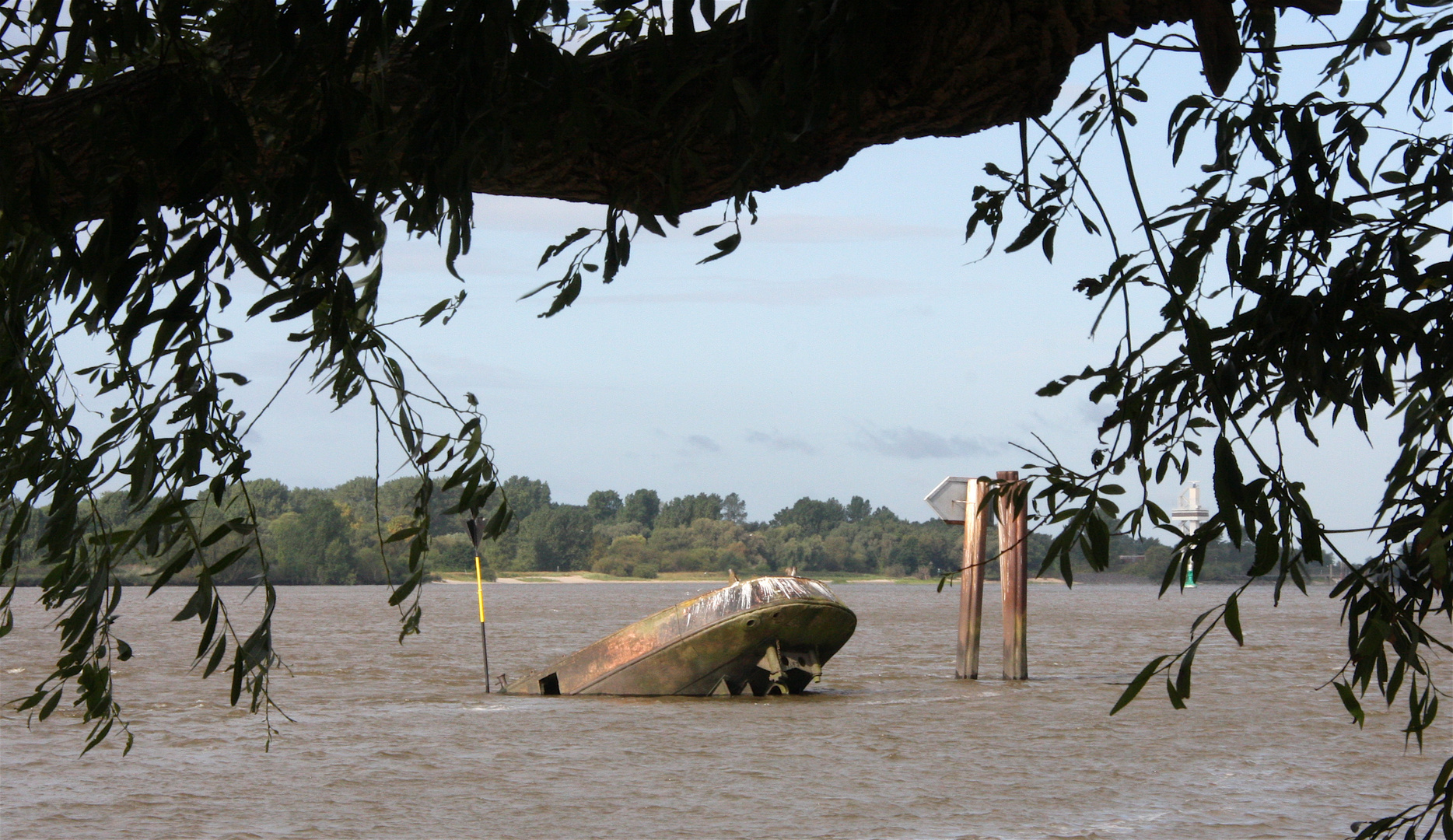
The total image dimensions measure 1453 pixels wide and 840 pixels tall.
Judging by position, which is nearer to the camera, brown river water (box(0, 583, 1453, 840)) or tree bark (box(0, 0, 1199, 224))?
tree bark (box(0, 0, 1199, 224))

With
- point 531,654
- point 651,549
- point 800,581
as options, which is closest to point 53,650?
point 531,654

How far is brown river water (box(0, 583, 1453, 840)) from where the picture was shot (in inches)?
343

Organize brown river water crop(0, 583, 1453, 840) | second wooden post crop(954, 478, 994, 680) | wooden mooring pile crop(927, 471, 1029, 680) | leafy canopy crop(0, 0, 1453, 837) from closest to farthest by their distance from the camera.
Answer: leafy canopy crop(0, 0, 1453, 837)
brown river water crop(0, 583, 1453, 840)
second wooden post crop(954, 478, 994, 680)
wooden mooring pile crop(927, 471, 1029, 680)

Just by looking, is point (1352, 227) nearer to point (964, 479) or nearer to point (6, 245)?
point (6, 245)

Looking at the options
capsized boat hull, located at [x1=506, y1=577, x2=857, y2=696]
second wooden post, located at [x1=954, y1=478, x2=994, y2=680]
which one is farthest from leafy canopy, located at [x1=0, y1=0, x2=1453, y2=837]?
capsized boat hull, located at [x1=506, y1=577, x2=857, y2=696]

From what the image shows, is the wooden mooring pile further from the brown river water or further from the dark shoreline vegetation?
the dark shoreline vegetation

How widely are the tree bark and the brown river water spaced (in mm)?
7017

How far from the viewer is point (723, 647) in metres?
15.3

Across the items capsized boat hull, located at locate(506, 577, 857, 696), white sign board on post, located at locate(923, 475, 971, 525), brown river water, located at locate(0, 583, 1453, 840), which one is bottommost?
brown river water, located at locate(0, 583, 1453, 840)

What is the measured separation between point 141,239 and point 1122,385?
1.70 metres

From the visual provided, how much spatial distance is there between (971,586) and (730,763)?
5.34 meters

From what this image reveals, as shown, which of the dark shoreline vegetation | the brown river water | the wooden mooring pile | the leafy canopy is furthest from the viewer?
the dark shoreline vegetation

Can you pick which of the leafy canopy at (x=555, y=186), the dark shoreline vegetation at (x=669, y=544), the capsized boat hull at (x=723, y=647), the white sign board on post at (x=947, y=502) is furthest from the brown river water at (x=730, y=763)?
the dark shoreline vegetation at (x=669, y=544)

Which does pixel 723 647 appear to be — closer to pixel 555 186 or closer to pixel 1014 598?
pixel 1014 598
